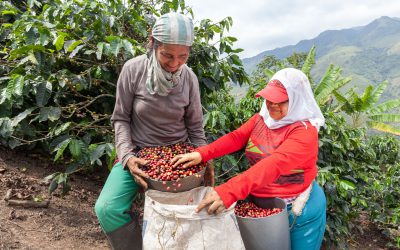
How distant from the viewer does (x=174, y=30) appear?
1618mm

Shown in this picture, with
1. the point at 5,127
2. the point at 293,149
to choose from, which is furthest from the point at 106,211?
the point at 5,127

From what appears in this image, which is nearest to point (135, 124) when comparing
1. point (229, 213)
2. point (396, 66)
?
point (229, 213)

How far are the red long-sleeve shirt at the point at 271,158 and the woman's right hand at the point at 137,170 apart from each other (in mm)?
323

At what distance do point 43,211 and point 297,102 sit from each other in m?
2.09

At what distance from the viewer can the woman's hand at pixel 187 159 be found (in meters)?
1.71

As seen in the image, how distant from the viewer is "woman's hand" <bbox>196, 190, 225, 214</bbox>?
4.72ft

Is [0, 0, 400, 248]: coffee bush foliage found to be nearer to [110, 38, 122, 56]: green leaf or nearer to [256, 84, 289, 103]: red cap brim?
[110, 38, 122, 56]: green leaf

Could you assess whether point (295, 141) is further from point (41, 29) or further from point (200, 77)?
point (41, 29)

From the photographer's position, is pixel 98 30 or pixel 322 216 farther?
pixel 98 30

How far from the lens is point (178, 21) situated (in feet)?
5.38

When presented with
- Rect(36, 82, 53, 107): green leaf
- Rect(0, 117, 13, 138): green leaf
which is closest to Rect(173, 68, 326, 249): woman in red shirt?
Rect(36, 82, 53, 107): green leaf

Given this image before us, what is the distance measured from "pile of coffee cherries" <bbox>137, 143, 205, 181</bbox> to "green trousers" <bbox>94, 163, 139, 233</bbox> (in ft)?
0.49

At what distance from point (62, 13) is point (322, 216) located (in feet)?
7.21

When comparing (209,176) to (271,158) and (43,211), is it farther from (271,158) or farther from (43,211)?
(43,211)
